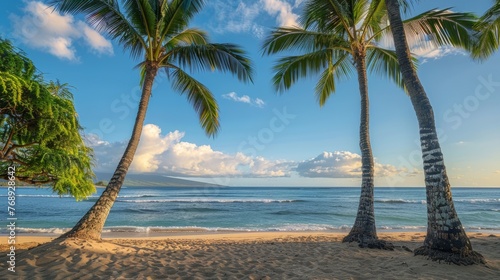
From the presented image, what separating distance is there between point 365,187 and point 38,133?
8085mm

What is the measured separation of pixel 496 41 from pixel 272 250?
8.42 m

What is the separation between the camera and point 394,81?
10.7 m

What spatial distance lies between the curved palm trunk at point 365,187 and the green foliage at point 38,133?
23.4 ft

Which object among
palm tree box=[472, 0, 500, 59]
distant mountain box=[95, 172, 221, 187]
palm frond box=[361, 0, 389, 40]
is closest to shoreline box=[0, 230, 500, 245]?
palm tree box=[472, 0, 500, 59]

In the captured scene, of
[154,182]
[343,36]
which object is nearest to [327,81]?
[343,36]

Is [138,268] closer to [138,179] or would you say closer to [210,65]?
[210,65]

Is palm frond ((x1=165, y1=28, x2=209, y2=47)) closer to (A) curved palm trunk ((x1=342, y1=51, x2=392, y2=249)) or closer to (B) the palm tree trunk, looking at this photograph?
(B) the palm tree trunk

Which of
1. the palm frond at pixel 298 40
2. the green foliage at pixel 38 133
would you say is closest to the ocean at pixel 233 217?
the green foliage at pixel 38 133

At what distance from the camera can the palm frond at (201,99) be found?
932 cm

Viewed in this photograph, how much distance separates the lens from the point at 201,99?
977cm

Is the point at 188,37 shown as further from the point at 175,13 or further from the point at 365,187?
the point at 365,187

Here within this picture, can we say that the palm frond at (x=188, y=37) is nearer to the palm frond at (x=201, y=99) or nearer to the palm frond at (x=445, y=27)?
the palm frond at (x=201, y=99)

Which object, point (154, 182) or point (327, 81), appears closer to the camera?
point (327, 81)

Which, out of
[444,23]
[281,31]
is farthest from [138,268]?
[444,23]
